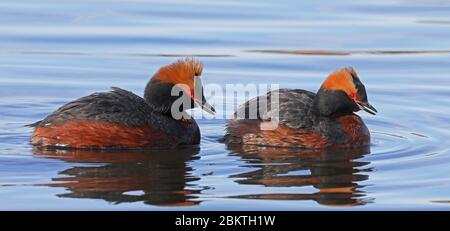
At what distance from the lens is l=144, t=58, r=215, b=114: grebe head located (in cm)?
1227

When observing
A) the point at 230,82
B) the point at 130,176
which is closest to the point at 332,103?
the point at 130,176

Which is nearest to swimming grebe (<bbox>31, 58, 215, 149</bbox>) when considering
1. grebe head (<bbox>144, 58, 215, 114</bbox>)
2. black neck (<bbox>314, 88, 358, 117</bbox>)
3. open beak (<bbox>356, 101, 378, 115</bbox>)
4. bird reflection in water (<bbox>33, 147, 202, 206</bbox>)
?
grebe head (<bbox>144, 58, 215, 114</bbox>)

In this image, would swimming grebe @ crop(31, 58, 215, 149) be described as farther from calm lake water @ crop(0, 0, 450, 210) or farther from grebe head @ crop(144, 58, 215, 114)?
calm lake water @ crop(0, 0, 450, 210)

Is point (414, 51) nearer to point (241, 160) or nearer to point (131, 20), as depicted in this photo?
point (131, 20)

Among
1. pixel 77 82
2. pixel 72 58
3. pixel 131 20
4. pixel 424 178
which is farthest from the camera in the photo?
pixel 131 20

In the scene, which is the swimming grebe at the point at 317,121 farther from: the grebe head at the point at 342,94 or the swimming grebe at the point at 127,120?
the swimming grebe at the point at 127,120

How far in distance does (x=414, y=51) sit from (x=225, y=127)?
5281 mm

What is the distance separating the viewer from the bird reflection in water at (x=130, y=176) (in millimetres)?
10047

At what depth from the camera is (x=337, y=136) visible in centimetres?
1244

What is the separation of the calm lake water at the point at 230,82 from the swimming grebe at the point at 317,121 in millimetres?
205

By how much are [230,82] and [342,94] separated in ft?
10.3

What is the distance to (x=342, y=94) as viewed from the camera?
1249 cm

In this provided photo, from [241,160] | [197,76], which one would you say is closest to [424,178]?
[241,160]

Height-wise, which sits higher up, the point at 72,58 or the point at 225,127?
the point at 72,58
